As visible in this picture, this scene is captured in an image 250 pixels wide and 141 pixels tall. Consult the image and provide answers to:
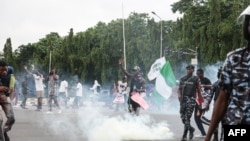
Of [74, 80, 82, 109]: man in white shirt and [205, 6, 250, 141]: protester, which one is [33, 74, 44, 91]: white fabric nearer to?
[74, 80, 82, 109]: man in white shirt

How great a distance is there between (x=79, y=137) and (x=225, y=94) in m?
8.60

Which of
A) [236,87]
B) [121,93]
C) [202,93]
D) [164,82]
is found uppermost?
[236,87]

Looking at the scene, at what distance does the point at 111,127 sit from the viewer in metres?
11.8

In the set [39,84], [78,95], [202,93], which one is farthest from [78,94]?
[202,93]

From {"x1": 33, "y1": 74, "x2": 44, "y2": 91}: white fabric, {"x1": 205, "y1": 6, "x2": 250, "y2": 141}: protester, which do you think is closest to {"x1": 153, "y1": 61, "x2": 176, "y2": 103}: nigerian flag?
{"x1": 33, "y1": 74, "x2": 44, "y2": 91}: white fabric

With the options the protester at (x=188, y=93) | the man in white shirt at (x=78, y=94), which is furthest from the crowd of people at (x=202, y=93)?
the man in white shirt at (x=78, y=94)

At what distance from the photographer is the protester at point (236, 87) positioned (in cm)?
328

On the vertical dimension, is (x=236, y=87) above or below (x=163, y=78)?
above

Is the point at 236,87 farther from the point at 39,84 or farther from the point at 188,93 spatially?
the point at 39,84

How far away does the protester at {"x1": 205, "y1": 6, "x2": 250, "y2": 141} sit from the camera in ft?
10.8

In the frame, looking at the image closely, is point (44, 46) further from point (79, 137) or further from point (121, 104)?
point (79, 137)

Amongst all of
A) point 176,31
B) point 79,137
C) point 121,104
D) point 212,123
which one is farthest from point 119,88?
point 176,31

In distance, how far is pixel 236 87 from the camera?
10.9 ft

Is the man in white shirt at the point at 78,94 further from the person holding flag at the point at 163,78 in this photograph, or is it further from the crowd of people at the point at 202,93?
the person holding flag at the point at 163,78
